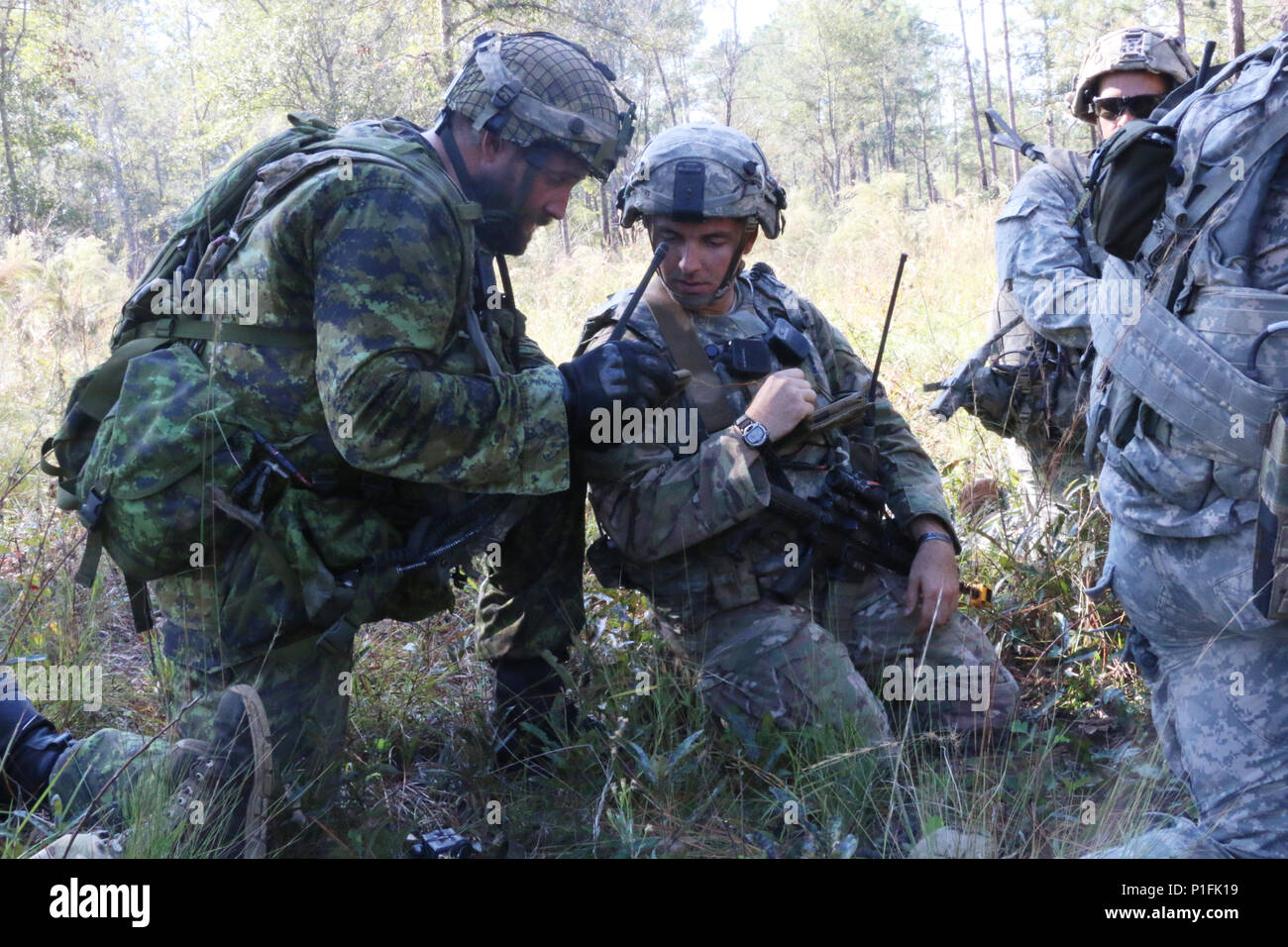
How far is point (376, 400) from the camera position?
2439 mm

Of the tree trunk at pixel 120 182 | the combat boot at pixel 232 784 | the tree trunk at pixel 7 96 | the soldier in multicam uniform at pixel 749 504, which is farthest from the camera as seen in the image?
the tree trunk at pixel 120 182

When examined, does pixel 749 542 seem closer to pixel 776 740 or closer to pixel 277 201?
pixel 776 740

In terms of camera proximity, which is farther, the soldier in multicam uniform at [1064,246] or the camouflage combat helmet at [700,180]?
the soldier in multicam uniform at [1064,246]

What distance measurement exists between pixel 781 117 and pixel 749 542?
36.1 metres

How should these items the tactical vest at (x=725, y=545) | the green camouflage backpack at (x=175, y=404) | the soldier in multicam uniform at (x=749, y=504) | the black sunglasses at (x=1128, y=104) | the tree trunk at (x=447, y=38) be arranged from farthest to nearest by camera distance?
1. the tree trunk at (x=447, y=38)
2. the black sunglasses at (x=1128, y=104)
3. the tactical vest at (x=725, y=545)
4. the soldier in multicam uniform at (x=749, y=504)
5. the green camouflage backpack at (x=175, y=404)

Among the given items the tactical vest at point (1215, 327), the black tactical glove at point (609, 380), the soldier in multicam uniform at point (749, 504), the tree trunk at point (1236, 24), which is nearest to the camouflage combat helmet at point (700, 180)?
the soldier in multicam uniform at point (749, 504)

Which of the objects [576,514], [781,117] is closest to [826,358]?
[576,514]

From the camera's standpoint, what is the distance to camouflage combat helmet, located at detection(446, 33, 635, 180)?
2.76 meters

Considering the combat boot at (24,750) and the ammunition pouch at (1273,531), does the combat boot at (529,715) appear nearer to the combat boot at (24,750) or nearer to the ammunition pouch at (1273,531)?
the combat boot at (24,750)

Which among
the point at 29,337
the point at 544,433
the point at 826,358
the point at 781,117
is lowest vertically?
the point at 544,433

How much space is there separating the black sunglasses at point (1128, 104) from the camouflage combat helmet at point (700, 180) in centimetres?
228

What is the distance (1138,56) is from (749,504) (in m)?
3.14

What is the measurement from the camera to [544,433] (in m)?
2.70

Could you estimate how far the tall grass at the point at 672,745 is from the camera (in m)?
2.61
